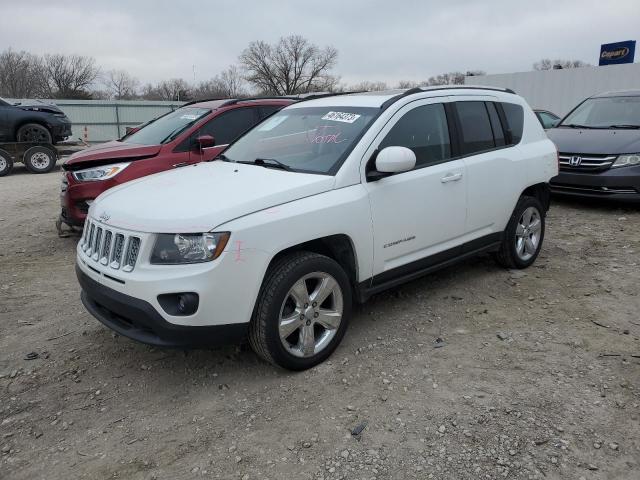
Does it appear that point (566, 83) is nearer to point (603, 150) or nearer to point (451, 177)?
point (603, 150)

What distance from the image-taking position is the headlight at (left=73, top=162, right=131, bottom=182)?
6055mm

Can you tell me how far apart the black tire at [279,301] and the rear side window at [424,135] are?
1054mm

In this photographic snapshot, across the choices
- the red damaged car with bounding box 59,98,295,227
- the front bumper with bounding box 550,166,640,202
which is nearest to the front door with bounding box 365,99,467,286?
the red damaged car with bounding box 59,98,295,227

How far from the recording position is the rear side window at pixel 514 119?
4.96 meters

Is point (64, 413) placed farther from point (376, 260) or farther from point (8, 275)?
point (8, 275)

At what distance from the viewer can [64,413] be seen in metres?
3.10

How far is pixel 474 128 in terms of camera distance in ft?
15.0

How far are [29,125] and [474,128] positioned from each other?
44.5ft

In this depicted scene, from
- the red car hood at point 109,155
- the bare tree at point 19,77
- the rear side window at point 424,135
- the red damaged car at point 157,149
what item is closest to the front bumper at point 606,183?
the rear side window at point 424,135

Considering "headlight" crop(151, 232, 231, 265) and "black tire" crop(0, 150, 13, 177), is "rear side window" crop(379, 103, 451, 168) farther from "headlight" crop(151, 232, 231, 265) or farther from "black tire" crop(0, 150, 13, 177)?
"black tire" crop(0, 150, 13, 177)

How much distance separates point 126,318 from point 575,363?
293 cm

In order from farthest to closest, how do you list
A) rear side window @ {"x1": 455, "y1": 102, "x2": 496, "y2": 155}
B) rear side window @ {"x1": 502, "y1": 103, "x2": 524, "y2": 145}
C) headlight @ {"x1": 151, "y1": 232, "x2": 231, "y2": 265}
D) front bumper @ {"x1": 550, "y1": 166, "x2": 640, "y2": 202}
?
front bumper @ {"x1": 550, "y1": 166, "x2": 640, "y2": 202} → rear side window @ {"x1": 502, "y1": 103, "x2": 524, "y2": 145} → rear side window @ {"x1": 455, "y1": 102, "x2": 496, "y2": 155} → headlight @ {"x1": 151, "y1": 232, "x2": 231, "y2": 265}

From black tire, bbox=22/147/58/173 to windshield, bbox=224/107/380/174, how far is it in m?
11.4

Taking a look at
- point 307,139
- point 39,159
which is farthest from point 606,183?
point 39,159
